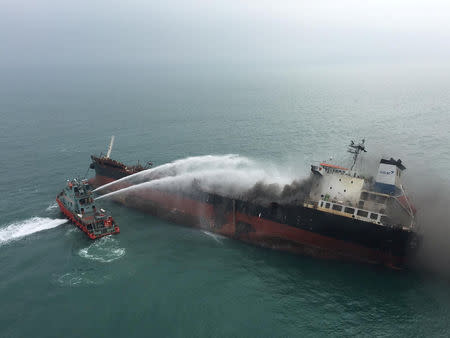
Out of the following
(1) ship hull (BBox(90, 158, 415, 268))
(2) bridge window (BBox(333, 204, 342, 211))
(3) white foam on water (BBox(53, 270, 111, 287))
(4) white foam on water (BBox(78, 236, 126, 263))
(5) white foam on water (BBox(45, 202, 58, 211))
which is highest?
(2) bridge window (BBox(333, 204, 342, 211))

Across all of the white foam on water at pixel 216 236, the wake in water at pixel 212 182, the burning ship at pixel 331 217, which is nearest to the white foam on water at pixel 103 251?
the burning ship at pixel 331 217

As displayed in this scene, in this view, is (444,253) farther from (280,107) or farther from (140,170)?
(280,107)

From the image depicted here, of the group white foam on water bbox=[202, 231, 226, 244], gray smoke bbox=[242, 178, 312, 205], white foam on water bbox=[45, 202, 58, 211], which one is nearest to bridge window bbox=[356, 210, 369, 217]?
gray smoke bbox=[242, 178, 312, 205]

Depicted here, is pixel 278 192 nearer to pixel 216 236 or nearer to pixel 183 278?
pixel 216 236

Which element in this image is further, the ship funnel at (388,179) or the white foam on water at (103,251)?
the white foam on water at (103,251)

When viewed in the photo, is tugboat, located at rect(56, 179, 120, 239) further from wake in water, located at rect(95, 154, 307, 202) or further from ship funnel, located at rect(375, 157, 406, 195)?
ship funnel, located at rect(375, 157, 406, 195)

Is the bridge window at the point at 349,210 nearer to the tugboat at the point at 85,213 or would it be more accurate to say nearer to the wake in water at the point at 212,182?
the wake in water at the point at 212,182
